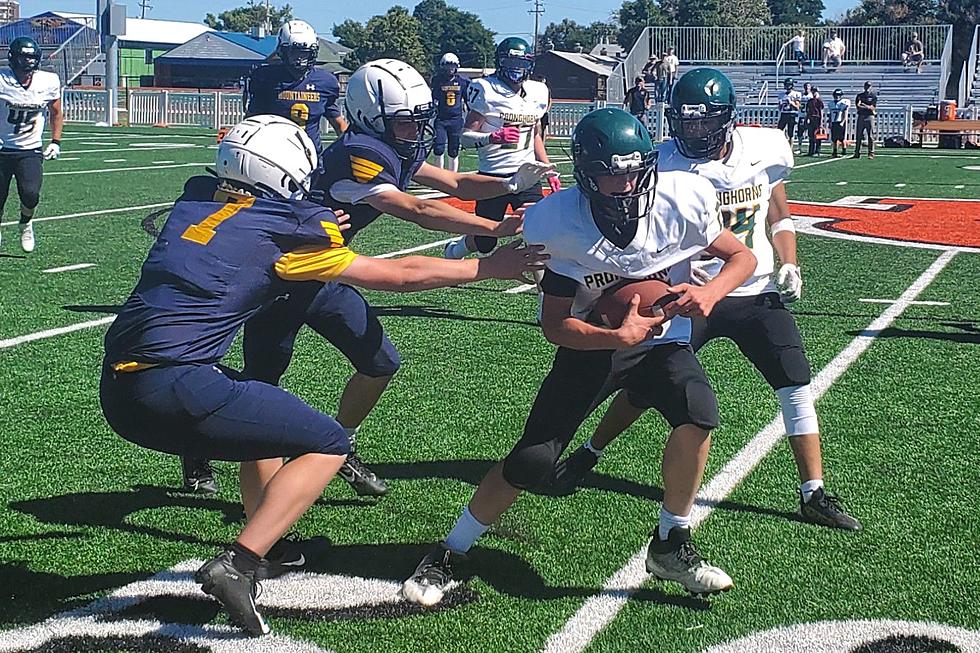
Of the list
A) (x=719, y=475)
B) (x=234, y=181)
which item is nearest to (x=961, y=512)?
(x=719, y=475)

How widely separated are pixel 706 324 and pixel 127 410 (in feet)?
7.65

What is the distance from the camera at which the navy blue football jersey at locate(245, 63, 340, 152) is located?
435 inches

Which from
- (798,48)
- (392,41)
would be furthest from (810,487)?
(392,41)

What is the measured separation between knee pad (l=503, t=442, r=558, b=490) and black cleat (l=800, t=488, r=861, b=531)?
4.32 ft

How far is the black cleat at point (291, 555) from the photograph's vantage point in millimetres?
4332

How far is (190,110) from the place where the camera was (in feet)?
133

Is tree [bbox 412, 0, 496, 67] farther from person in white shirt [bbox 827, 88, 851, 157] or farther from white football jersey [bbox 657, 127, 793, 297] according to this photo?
white football jersey [bbox 657, 127, 793, 297]

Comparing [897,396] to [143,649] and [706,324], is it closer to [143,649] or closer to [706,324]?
[706,324]

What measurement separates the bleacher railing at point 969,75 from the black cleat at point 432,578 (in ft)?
138

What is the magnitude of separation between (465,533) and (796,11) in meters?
110

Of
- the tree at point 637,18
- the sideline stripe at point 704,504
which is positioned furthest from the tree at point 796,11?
the sideline stripe at point 704,504

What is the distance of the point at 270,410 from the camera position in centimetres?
381

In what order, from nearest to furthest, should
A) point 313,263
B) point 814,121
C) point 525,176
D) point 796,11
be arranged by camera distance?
point 313,263
point 525,176
point 814,121
point 796,11

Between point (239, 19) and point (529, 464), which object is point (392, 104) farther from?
point (239, 19)
